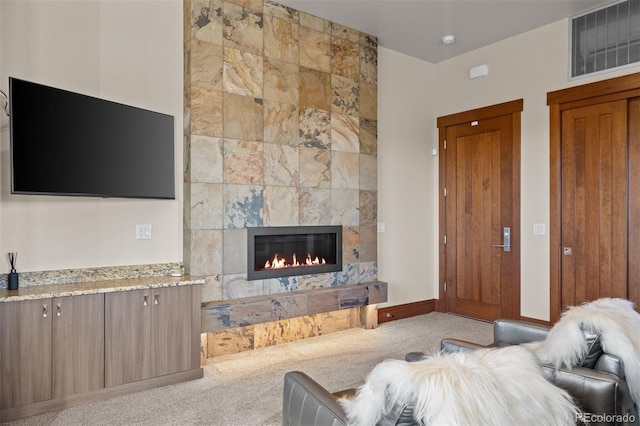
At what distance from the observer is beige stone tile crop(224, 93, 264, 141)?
12.7 ft

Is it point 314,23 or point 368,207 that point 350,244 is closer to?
point 368,207

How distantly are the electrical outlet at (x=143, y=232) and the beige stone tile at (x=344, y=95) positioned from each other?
227cm

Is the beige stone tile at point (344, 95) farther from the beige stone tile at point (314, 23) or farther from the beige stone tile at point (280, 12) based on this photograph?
the beige stone tile at point (280, 12)

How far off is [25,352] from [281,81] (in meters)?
3.07

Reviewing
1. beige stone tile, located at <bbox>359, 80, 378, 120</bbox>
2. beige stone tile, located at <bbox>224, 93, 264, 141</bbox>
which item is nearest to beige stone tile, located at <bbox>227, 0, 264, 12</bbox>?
beige stone tile, located at <bbox>224, 93, 264, 141</bbox>

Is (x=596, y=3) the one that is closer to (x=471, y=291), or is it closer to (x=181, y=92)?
(x=471, y=291)

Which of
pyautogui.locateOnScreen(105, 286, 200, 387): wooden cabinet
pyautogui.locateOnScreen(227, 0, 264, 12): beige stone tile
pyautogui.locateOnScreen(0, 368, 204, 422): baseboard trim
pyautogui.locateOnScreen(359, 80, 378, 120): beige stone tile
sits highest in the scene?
pyautogui.locateOnScreen(227, 0, 264, 12): beige stone tile

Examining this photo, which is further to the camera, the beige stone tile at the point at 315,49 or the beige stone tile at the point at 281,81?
the beige stone tile at the point at 315,49

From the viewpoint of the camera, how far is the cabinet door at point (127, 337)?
294 cm

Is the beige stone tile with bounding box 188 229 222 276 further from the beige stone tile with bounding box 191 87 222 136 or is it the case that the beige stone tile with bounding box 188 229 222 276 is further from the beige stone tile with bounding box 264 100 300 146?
the beige stone tile with bounding box 264 100 300 146

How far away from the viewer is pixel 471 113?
5207mm

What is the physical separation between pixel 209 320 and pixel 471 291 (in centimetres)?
326

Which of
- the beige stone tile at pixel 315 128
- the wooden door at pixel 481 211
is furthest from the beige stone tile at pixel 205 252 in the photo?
the wooden door at pixel 481 211

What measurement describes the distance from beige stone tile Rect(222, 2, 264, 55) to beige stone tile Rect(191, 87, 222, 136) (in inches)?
20.5
